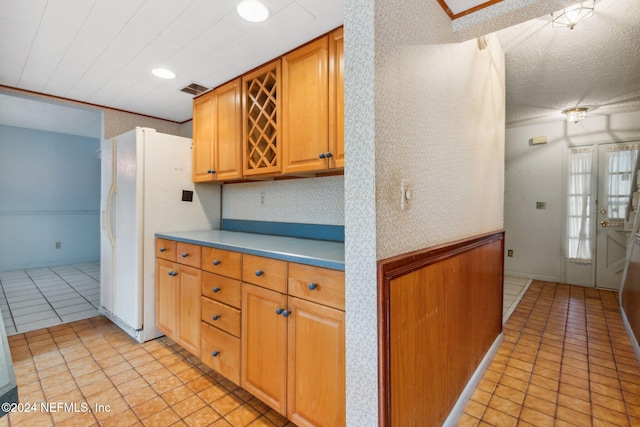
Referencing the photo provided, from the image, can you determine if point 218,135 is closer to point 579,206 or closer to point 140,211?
point 140,211

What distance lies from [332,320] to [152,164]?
2051 mm

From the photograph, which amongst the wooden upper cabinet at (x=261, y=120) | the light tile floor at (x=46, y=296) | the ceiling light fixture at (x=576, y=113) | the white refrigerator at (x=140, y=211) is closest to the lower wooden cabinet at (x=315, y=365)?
the wooden upper cabinet at (x=261, y=120)

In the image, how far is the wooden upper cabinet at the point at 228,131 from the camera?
235 cm

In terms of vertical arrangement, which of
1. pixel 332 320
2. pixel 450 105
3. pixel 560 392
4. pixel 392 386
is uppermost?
pixel 450 105

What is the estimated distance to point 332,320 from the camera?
1247 mm

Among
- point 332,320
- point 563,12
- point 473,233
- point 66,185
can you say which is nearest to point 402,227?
point 332,320

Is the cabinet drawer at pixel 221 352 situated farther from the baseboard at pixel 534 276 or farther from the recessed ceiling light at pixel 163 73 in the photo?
the baseboard at pixel 534 276

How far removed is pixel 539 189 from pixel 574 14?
304 centimetres

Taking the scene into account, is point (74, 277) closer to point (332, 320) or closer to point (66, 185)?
point (66, 185)

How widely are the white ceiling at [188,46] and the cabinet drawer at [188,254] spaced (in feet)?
4.38

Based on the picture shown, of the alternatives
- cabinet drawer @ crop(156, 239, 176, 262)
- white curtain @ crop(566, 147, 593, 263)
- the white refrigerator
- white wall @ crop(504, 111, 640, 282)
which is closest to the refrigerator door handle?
the white refrigerator

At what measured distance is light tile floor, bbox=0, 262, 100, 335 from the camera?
284 cm

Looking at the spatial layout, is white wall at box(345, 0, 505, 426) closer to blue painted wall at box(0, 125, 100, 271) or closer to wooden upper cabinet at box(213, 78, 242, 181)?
wooden upper cabinet at box(213, 78, 242, 181)

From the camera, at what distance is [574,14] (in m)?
1.89
